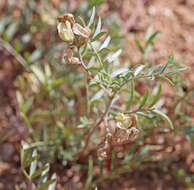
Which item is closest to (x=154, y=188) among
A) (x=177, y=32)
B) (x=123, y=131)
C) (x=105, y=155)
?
(x=105, y=155)

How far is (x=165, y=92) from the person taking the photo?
5.98ft

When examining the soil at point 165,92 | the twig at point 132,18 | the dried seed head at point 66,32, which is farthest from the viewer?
the twig at point 132,18

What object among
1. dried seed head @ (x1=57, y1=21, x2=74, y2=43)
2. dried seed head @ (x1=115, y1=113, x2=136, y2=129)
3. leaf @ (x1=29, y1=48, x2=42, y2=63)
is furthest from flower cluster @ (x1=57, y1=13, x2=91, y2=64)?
leaf @ (x1=29, y1=48, x2=42, y2=63)

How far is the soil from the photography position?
1567 millimetres

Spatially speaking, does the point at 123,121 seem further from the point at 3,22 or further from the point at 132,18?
the point at 132,18

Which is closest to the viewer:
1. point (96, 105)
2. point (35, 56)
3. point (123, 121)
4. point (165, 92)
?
point (123, 121)

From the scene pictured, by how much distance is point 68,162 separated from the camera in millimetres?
1574

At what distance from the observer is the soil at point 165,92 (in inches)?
61.7

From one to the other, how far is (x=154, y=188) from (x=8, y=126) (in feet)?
2.85

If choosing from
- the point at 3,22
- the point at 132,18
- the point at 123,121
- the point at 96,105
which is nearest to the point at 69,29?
the point at 123,121

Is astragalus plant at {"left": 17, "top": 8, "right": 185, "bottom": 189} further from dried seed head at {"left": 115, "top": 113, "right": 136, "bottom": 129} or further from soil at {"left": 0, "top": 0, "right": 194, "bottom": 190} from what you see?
soil at {"left": 0, "top": 0, "right": 194, "bottom": 190}

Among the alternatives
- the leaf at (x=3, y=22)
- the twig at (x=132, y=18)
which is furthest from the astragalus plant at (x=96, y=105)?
the leaf at (x=3, y=22)

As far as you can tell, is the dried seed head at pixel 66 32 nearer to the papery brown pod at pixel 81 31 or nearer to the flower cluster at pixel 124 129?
the papery brown pod at pixel 81 31

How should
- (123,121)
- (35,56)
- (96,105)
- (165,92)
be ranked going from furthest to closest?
(165,92) → (35,56) → (96,105) → (123,121)
